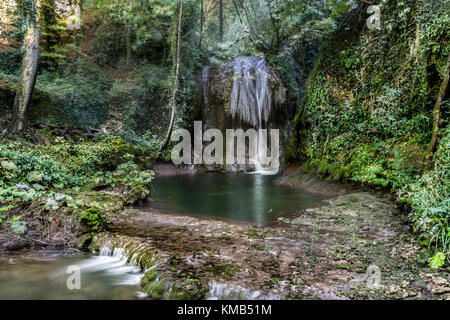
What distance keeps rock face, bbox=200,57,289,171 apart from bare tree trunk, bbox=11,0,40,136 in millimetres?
8904

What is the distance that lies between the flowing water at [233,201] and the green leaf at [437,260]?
2758mm

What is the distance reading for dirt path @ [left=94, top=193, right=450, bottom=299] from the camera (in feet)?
9.27

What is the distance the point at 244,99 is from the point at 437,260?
43.8ft

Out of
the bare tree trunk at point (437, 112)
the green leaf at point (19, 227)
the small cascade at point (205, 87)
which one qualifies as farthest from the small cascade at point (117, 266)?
the small cascade at point (205, 87)

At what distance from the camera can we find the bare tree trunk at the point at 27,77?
802 cm

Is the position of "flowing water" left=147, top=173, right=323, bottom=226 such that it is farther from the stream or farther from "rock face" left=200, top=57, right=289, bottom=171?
"rock face" left=200, top=57, right=289, bottom=171

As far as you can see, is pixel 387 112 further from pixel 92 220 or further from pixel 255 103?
pixel 255 103

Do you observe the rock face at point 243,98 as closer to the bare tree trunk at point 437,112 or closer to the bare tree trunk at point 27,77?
the bare tree trunk at point 27,77

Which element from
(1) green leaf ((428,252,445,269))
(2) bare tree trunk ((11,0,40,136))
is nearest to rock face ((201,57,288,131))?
(2) bare tree trunk ((11,0,40,136))

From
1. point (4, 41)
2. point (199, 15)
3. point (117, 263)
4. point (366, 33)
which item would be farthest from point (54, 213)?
point (199, 15)

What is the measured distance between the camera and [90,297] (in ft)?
10.1
